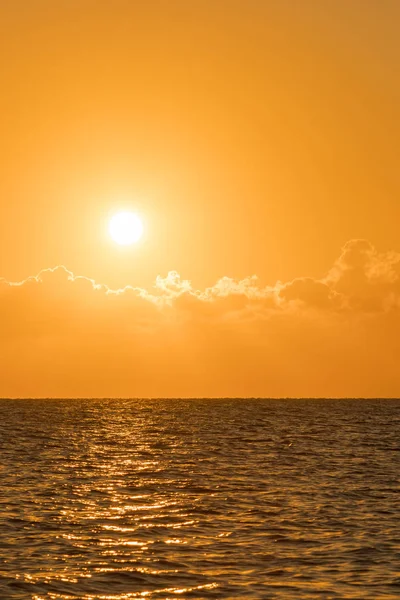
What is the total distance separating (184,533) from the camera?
30.8m

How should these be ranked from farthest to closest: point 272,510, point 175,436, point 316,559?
1. point 175,436
2. point 272,510
3. point 316,559

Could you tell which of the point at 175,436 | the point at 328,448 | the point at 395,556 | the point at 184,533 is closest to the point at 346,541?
the point at 395,556

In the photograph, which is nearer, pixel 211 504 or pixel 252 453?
pixel 211 504

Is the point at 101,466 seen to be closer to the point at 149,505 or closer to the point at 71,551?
the point at 149,505

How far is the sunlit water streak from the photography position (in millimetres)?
24047

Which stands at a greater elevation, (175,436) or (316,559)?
(175,436)

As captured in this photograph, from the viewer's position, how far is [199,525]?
32.2 metres

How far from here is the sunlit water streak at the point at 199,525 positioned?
24.0 m

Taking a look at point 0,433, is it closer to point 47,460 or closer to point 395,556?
point 47,460

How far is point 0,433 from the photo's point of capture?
3292 inches

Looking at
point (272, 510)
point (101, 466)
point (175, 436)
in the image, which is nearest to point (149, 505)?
point (272, 510)

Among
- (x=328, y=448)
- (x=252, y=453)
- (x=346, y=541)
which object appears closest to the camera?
(x=346, y=541)

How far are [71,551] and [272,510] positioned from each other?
10110 mm

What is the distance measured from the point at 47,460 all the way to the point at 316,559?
3168 cm
